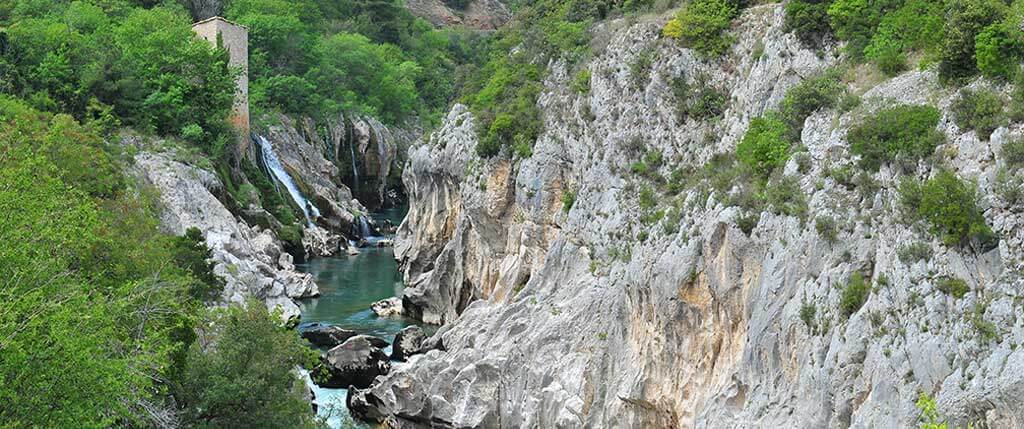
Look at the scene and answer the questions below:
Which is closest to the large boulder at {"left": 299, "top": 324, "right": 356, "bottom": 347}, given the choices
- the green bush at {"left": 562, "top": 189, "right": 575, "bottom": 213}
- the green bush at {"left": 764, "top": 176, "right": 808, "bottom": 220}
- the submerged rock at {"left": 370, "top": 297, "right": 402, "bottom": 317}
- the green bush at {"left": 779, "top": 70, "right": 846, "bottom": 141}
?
the submerged rock at {"left": 370, "top": 297, "right": 402, "bottom": 317}

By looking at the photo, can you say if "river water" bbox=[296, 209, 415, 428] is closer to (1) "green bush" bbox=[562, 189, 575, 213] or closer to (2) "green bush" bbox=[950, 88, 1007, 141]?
(1) "green bush" bbox=[562, 189, 575, 213]

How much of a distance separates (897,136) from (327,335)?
22886mm

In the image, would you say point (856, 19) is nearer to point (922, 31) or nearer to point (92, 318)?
point (922, 31)

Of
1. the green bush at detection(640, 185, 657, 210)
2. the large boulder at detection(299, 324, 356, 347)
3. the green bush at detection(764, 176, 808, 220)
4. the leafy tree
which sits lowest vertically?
the large boulder at detection(299, 324, 356, 347)

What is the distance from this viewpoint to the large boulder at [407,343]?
3362 centimetres

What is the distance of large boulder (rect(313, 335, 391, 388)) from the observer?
102ft

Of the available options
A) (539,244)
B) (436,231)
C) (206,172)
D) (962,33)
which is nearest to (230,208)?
(206,172)

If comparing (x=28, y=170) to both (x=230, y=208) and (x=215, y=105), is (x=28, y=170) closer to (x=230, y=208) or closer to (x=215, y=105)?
(x=230, y=208)

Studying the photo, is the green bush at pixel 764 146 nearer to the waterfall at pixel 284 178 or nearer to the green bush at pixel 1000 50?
the green bush at pixel 1000 50

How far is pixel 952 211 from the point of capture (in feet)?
51.6

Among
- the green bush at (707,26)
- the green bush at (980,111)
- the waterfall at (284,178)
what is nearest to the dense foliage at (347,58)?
the waterfall at (284,178)

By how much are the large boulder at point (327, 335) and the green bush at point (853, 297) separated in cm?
2176

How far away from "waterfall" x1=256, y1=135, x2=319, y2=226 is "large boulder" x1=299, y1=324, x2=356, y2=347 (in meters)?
20.2

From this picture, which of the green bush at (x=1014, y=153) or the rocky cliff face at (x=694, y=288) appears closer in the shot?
the rocky cliff face at (x=694, y=288)
